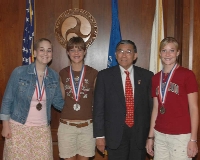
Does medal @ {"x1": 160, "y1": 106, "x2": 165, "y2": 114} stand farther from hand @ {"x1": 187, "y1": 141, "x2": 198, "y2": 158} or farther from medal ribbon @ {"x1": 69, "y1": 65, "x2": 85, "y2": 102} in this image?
medal ribbon @ {"x1": 69, "y1": 65, "x2": 85, "y2": 102}

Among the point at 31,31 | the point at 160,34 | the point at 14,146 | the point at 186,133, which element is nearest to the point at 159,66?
the point at 160,34

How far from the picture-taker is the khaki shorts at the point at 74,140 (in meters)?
2.82

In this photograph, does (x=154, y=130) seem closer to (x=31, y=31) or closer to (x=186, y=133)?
(x=186, y=133)

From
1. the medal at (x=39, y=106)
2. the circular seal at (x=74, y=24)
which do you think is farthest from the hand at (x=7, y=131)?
the circular seal at (x=74, y=24)

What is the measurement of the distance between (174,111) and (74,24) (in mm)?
2054

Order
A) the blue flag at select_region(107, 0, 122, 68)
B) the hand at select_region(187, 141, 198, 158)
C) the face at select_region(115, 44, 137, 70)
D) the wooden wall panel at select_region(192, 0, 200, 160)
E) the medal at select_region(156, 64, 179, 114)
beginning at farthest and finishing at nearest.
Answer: the blue flag at select_region(107, 0, 122, 68) → the wooden wall panel at select_region(192, 0, 200, 160) → the face at select_region(115, 44, 137, 70) → the medal at select_region(156, 64, 179, 114) → the hand at select_region(187, 141, 198, 158)

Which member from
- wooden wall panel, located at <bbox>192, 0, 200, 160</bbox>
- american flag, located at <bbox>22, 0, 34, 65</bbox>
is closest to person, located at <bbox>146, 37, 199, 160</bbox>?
wooden wall panel, located at <bbox>192, 0, 200, 160</bbox>

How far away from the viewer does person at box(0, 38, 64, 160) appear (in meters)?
2.62

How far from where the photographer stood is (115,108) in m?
2.61

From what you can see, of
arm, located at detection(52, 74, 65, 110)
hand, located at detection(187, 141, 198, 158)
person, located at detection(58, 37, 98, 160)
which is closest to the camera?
hand, located at detection(187, 141, 198, 158)

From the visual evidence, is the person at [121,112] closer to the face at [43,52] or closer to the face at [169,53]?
the face at [169,53]

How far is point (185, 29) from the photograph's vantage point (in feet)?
11.6

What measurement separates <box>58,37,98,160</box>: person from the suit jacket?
0.22 metres

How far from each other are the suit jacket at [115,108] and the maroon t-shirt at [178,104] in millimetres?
293
